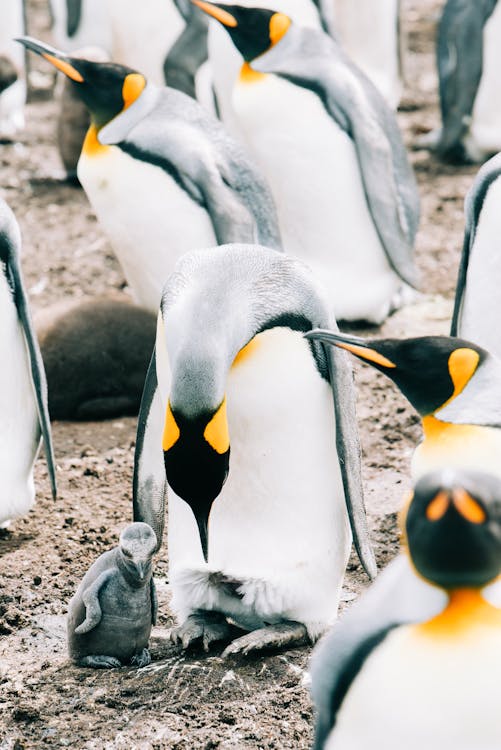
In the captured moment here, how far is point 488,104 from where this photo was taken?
851 centimetres

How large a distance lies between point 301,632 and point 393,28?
252 inches

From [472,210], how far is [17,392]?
1624mm

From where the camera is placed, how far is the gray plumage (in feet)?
19.4

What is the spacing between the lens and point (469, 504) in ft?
7.22

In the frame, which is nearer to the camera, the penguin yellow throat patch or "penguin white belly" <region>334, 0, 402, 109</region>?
the penguin yellow throat patch

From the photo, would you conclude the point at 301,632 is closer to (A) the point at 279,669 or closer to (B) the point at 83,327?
(A) the point at 279,669

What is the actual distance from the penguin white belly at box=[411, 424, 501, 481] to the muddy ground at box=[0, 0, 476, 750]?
651mm

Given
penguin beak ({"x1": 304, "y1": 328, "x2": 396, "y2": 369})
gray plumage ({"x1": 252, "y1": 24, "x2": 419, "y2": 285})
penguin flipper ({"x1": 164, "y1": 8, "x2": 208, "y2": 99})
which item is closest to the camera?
penguin beak ({"x1": 304, "y1": 328, "x2": 396, "y2": 369})

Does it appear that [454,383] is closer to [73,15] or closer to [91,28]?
[91,28]

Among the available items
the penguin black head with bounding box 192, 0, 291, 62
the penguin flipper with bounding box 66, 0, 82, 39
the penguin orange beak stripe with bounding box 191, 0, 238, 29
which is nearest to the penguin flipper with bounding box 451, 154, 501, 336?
the penguin black head with bounding box 192, 0, 291, 62

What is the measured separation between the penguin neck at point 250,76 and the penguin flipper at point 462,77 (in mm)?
2666

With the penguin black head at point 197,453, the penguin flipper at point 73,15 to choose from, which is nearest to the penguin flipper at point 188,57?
the penguin flipper at point 73,15

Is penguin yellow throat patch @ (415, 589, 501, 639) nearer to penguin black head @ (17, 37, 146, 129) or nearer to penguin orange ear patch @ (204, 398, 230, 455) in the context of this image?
penguin orange ear patch @ (204, 398, 230, 455)

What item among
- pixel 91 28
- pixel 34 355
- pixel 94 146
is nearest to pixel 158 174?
pixel 94 146
